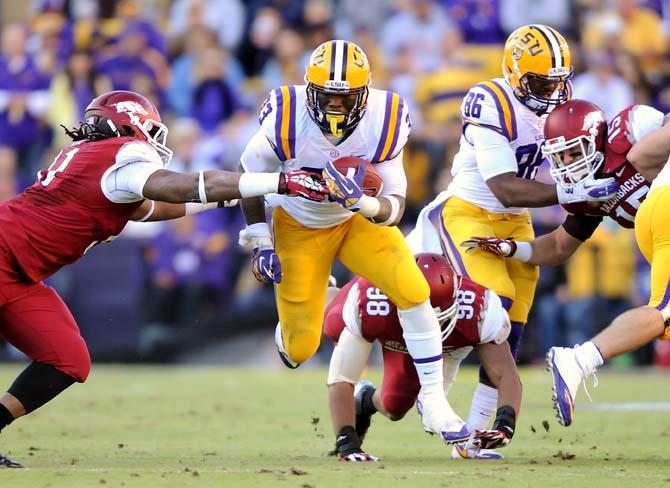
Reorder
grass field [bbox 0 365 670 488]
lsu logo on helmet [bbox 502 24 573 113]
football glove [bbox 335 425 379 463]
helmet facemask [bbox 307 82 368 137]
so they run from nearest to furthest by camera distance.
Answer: grass field [bbox 0 365 670 488]
football glove [bbox 335 425 379 463]
helmet facemask [bbox 307 82 368 137]
lsu logo on helmet [bbox 502 24 573 113]

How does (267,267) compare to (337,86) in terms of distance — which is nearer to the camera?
(337,86)

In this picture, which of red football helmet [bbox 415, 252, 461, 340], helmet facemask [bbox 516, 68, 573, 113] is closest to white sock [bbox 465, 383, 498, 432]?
red football helmet [bbox 415, 252, 461, 340]

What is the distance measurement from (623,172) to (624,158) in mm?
76

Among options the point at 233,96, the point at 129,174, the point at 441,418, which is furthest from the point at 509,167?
the point at 233,96

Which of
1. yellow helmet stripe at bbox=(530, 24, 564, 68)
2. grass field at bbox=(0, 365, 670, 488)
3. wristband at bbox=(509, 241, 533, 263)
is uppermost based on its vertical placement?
yellow helmet stripe at bbox=(530, 24, 564, 68)

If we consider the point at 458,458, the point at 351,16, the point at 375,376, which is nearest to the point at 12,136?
the point at 351,16

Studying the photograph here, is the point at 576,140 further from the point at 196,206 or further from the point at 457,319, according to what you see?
the point at 196,206

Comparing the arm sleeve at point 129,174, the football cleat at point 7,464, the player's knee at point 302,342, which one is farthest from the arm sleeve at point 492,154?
the football cleat at point 7,464

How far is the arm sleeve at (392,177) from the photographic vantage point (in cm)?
621

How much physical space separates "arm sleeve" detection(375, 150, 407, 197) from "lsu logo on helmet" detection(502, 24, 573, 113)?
0.85 meters

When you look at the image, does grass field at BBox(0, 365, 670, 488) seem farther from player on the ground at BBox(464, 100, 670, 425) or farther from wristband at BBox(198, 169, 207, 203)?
wristband at BBox(198, 169, 207, 203)

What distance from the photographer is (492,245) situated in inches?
265

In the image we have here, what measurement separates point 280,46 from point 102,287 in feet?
10.9

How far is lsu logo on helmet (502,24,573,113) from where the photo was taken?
6.61 m
